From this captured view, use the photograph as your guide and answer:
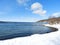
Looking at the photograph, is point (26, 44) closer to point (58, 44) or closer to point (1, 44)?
point (1, 44)

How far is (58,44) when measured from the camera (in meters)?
8.30

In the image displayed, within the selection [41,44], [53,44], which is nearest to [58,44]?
[53,44]

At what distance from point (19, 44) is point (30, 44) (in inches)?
34.1

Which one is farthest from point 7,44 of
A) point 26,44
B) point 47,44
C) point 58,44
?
point 58,44

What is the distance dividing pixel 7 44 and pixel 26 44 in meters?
1.49

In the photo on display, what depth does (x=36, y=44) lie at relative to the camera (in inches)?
327

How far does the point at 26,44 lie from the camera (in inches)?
329

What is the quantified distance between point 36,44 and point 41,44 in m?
0.40

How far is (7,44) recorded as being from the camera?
8.29 m

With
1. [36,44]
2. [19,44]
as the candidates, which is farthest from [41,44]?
[19,44]

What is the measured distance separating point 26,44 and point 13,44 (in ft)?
3.34

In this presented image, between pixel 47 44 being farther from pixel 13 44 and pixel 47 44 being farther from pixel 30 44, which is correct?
pixel 13 44

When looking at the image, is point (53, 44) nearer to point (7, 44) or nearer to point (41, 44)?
point (41, 44)

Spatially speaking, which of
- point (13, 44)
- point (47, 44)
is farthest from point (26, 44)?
point (47, 44)
